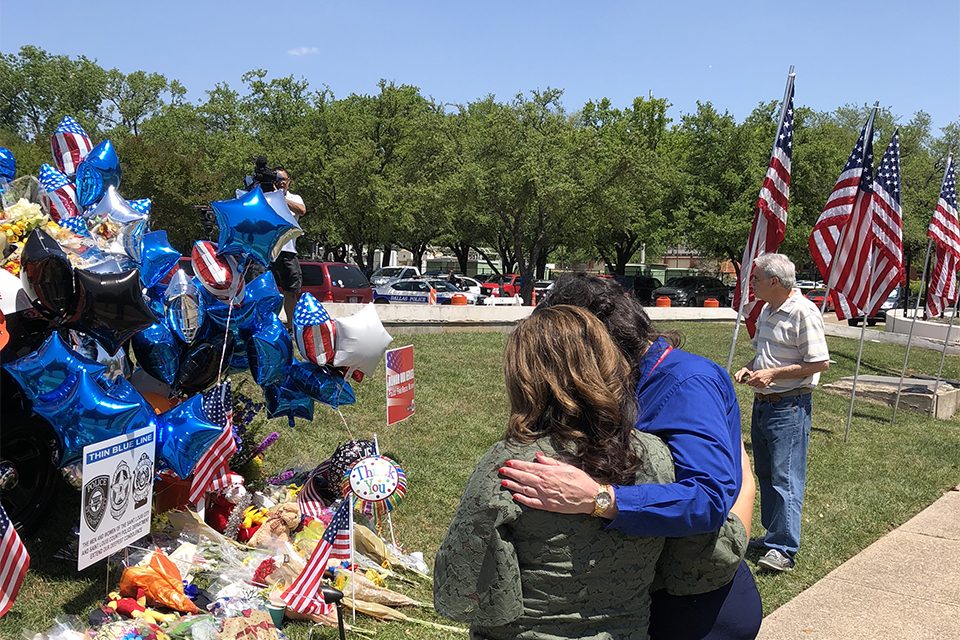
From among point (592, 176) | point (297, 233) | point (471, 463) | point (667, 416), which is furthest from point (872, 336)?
point (667, 416)

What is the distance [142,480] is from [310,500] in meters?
1.30

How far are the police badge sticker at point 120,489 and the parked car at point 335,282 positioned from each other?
52.5 feet

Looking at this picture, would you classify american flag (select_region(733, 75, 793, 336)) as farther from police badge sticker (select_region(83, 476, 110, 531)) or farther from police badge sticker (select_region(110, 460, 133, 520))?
police badge sticker (select_region(83, 476, 110, 531))

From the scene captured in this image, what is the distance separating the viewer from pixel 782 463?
5.10 m

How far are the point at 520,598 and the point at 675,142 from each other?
40334 millimetres

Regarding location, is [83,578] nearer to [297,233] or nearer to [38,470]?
[38,470]

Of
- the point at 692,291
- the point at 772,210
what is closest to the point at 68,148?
the point at 772,210

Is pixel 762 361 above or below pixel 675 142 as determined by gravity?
below

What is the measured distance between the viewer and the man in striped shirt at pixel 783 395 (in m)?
5.08

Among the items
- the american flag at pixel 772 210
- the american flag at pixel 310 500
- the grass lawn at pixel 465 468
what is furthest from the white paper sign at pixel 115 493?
the american flag at pixel 772 210

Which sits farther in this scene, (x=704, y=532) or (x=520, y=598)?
(x=704, y=532)

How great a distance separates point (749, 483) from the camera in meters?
2.49

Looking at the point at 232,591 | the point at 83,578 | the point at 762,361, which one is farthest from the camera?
the point at 762,361

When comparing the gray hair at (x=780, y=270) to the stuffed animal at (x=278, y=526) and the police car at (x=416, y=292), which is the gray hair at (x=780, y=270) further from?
the police car at (x=416, y=292)
